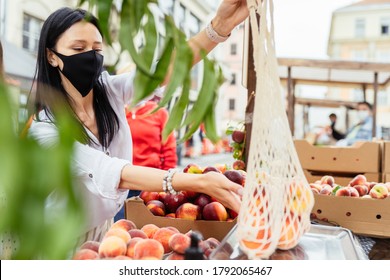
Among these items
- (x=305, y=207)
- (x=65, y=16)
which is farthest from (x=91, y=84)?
(x=305, y=207)

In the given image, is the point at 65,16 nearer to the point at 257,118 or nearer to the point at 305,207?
the point at 257,118

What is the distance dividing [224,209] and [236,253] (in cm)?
Result: 45

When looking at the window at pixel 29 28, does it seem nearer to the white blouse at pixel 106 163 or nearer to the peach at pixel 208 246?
the white blouse at pixel 106 163

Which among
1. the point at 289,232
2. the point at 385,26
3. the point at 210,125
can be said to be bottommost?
the point at 289,232

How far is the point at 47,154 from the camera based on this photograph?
0.34 m

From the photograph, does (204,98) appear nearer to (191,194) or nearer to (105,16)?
(105,16)

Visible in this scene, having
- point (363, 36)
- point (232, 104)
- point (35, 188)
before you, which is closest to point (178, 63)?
point (35, 188)

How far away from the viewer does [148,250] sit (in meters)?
1.21

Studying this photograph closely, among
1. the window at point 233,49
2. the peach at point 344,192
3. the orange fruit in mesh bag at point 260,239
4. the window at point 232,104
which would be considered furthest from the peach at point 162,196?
the window at point 232,104

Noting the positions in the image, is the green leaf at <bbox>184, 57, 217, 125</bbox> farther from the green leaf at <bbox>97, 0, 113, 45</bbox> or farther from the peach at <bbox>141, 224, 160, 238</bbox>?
→ the peach at <bbox>141, 224, 160, 238</bbox>

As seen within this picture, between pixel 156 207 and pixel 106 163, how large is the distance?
1.03ft

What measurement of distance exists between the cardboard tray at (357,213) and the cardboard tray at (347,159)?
1099 mm

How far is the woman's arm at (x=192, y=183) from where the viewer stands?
132cm

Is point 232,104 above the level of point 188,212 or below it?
above
